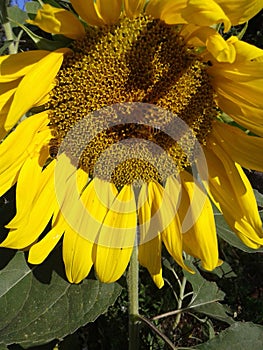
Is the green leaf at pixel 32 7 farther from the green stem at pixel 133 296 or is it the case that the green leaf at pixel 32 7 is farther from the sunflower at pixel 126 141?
the green stem at pixel 133 296

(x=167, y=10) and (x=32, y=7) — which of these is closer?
(x=167, y=10)

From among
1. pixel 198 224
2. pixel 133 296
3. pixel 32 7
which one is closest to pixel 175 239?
pixel 198 224

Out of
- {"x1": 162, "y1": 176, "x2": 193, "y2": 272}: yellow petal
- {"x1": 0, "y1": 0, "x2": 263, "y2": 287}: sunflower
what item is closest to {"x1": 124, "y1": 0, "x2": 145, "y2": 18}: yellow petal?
{"x1": 0, "y1": 0, "x2": 263, "y2": 287}: sunflower

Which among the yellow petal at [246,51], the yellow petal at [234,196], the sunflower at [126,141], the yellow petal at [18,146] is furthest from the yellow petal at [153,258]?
the yellow petal at [246,51]

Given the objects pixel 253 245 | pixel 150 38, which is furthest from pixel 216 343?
pixel 150 38

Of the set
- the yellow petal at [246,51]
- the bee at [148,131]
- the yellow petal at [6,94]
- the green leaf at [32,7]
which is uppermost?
the yellow petal at [246,51]

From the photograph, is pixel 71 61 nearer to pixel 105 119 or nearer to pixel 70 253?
pixel 105 119

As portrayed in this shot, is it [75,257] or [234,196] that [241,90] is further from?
[75,257]
